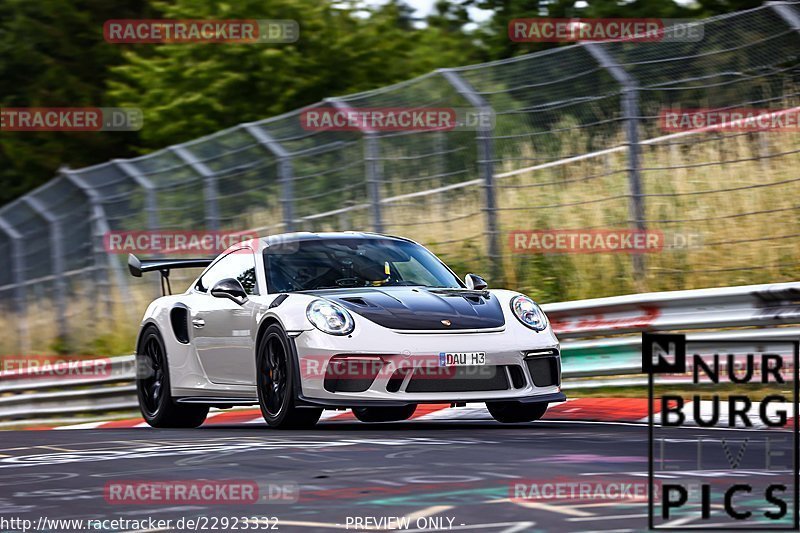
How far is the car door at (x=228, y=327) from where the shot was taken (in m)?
9.35

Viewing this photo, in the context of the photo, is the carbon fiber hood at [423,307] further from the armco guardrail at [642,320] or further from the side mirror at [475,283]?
the armco guardrail at [642,320]

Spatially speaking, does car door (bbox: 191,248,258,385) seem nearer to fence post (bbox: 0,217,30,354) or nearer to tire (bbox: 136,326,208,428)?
tire (bbox: 136,326,208,428)

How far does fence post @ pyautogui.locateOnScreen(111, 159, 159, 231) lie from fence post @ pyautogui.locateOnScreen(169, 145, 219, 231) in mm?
721

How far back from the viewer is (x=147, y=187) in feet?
55.7

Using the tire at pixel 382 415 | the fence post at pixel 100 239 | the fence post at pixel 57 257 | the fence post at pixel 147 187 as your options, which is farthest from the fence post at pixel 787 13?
the fence post at pixel 57 257

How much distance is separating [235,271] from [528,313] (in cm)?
223

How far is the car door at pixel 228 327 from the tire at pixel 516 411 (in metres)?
1.55

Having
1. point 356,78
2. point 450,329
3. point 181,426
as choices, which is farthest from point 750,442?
point 356,78

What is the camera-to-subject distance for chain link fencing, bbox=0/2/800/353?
11531 mm

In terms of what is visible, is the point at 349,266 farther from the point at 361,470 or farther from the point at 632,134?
the point at 361,470

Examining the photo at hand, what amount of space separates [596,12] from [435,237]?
1492 centimetres

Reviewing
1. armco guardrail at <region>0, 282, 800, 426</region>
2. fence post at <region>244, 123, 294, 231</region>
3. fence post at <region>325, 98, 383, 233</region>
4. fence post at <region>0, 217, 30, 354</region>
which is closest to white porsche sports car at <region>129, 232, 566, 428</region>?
armco guardrail at <region>0, 282, 800, 426</region>

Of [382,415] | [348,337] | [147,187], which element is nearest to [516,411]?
[348,337]

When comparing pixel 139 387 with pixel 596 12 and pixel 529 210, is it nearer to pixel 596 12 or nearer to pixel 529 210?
pixel 529 210
